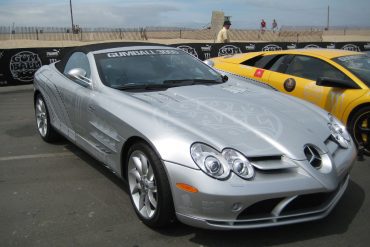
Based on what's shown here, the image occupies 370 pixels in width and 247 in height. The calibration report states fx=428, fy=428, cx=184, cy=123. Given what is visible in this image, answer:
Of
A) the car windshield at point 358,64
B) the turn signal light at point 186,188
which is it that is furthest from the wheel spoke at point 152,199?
the car windshield at point 358,64

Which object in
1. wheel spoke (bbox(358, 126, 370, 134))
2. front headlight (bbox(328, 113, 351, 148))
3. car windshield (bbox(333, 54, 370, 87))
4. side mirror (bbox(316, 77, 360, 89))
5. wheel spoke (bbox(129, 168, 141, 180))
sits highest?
car windshield (bbox(333, 54, 370, 87))

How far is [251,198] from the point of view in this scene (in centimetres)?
280

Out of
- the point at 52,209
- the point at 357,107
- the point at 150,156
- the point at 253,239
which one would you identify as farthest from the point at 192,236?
the point at 357,107

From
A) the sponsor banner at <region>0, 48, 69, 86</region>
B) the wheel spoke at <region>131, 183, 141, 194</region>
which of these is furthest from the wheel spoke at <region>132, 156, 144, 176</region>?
the sponsor banner at <region>0, 48, 69, 86</region>

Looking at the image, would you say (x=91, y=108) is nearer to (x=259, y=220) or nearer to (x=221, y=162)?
(x=221, y=162)

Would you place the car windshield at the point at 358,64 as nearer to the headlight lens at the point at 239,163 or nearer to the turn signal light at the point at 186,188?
the headlight lens at the point at 239,163

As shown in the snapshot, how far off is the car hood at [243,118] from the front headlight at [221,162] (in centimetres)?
5

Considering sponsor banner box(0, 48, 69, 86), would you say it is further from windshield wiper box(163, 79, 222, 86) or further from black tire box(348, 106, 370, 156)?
black tire box(348, 106, 370, 156)

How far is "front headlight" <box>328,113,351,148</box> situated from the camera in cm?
357

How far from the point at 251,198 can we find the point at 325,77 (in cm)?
334

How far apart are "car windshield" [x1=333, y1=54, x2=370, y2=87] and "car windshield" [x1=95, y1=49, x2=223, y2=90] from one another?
6.50 feet

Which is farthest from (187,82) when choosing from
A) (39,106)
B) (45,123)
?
(39,106)

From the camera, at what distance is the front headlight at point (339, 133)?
357 cm

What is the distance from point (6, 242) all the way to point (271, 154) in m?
2.03
